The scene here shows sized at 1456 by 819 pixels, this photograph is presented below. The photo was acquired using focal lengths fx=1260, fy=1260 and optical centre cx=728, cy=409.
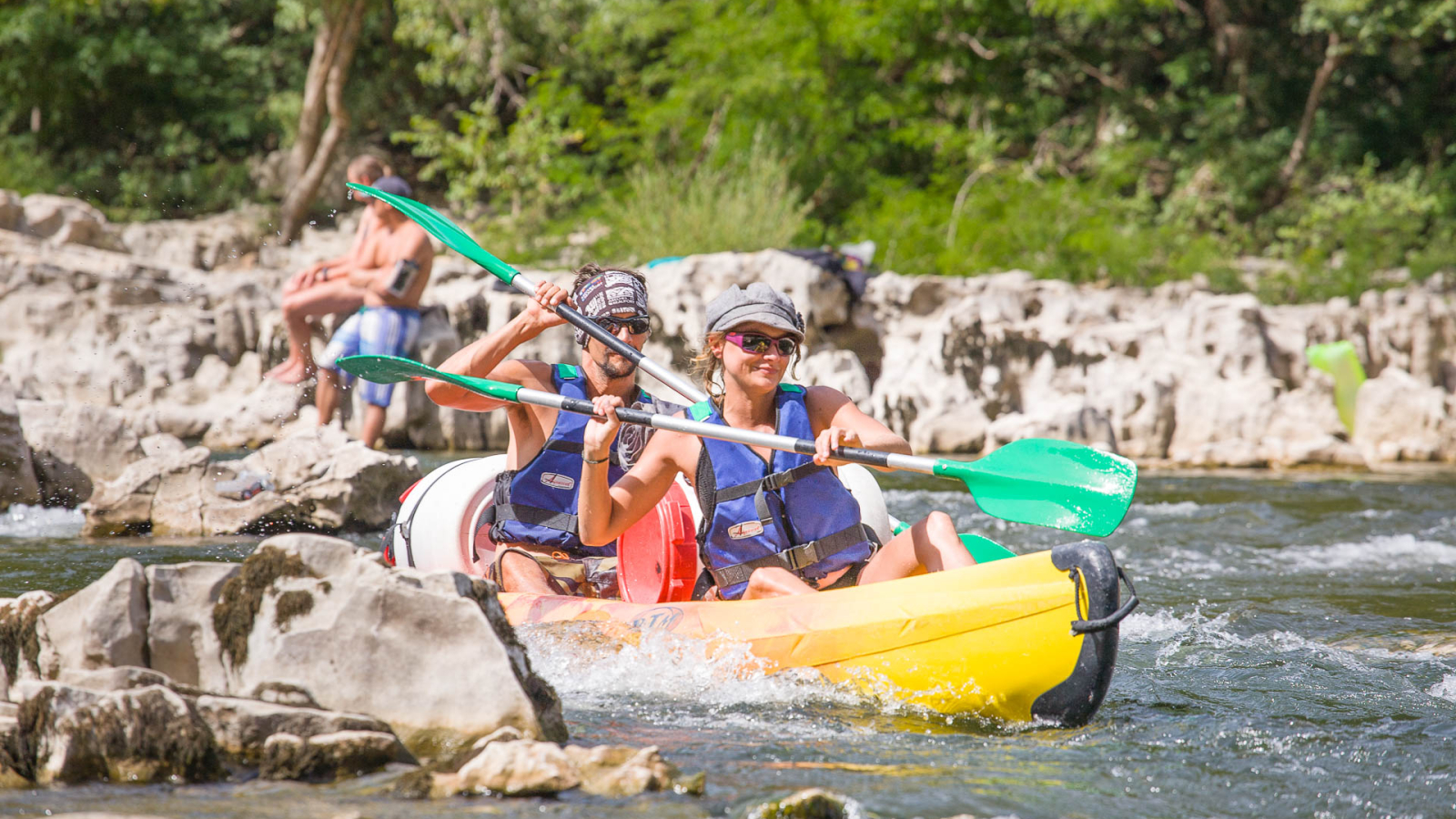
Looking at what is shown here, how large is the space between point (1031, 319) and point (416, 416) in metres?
4.66

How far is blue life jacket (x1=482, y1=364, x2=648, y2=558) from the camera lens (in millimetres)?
3504

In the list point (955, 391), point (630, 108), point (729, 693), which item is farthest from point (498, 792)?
point (630, 108)

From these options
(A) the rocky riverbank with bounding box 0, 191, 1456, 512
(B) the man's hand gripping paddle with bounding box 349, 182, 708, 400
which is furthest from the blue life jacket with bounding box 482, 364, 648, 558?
(A) the rocky riverbank with bounding box 0, 191, 1456, 512

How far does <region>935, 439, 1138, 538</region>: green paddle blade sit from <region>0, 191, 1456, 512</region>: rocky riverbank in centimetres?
512

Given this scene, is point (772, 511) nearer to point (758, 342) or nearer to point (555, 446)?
point (758, 342)

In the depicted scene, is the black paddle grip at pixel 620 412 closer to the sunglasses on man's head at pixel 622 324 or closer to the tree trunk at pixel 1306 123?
the sunglasses on man's head at pixel 622 324

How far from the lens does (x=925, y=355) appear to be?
9.28 m

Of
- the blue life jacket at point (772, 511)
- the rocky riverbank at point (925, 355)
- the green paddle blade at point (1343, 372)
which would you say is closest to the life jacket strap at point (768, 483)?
the blue life jacket at point (772, 511)

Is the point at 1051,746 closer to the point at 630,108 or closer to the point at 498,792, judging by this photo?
the point at 498,792

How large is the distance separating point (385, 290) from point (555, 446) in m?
3.75

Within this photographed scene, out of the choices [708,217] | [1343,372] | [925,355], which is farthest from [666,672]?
[1343,372]

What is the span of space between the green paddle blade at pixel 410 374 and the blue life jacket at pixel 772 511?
0.60 meters

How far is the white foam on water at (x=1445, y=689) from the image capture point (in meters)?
3.04

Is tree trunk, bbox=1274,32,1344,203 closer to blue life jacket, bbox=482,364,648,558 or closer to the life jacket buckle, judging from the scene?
blue life jacket, bbox=482,364,648,558
